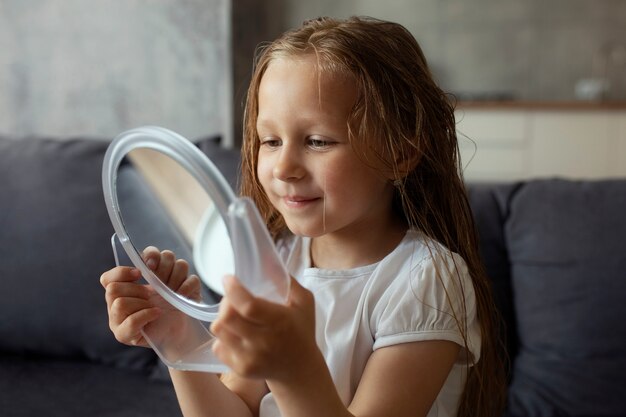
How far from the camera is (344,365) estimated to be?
38.2 inches

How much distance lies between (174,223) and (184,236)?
92mm

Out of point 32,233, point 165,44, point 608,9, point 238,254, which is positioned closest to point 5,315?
point 32,233

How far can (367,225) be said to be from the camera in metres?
1.03

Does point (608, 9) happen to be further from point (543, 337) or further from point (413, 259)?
point (413, 259)

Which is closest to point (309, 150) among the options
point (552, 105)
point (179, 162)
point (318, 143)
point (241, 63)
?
point (318, 143)

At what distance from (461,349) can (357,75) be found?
0.37 meters

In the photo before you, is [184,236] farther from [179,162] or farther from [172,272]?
[179,162]

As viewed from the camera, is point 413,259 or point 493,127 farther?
point 493,127

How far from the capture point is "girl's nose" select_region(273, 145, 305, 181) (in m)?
0.88

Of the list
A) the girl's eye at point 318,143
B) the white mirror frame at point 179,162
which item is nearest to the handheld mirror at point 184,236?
the white mirror frame at point 179,162

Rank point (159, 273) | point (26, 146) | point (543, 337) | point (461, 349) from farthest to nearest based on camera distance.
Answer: point (26, 146)
point (543, 337)
point (461, 349)
point (159, 273)

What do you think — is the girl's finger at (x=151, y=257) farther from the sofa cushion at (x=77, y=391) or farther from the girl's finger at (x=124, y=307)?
the sofa cushion at (x=77, y=391)

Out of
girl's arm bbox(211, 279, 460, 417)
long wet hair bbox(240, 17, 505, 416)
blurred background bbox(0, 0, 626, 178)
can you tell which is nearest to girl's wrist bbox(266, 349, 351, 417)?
girl's arm bbox(211, 279, 460, 417)

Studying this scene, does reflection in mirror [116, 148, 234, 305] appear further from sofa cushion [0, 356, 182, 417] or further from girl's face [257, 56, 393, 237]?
sofa cushion [0, 356, 182, 417]
